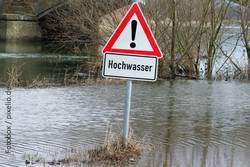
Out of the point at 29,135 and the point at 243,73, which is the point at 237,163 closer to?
the point at 29,135

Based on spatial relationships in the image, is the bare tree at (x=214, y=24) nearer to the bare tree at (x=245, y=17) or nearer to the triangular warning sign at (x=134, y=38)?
the bare tree at (x=245, y=17)

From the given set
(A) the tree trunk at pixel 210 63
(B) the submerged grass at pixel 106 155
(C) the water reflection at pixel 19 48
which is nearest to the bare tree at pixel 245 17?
(A) the tree trunk at pixel 210 63

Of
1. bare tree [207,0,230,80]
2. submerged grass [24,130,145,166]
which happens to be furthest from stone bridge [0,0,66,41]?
submerged grass [24,130,145,166]

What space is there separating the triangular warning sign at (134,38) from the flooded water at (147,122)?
1.31m

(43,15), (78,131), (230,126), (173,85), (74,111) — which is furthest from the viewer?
(43,15)

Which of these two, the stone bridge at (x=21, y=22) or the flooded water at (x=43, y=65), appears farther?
the stone bridge at (x=21, y=22)

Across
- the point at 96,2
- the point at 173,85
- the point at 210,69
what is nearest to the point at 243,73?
the point at 210,69

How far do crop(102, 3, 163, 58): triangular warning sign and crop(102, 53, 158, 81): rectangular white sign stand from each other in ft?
0.20

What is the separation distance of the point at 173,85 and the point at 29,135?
28.3 feet

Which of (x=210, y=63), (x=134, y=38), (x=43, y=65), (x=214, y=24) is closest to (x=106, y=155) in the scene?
(x=134, y=38)

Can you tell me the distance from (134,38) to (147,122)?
10.8 feet

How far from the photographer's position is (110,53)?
6910mm

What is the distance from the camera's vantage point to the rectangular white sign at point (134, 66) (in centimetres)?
687

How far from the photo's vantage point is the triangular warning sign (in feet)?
22.4
